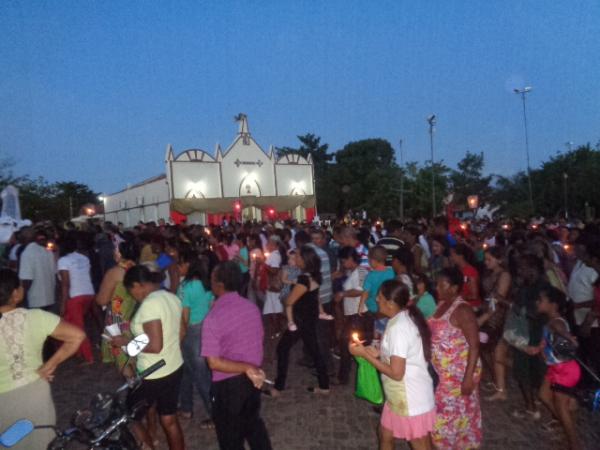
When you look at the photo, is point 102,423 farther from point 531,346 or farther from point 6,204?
point 6,204

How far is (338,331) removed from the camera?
6.75 meters

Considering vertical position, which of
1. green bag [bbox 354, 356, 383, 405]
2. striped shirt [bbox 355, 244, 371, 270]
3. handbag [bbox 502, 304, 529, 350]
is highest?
striped shirt [bbox 355, 244, 371, 270]

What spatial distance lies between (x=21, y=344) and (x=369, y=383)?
2749mm

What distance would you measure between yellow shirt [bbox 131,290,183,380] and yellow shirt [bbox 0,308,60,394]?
67cm

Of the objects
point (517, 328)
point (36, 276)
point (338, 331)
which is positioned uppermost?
point (36, 276)

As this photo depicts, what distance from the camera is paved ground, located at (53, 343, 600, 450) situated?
4.29 m

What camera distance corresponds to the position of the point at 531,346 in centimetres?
416

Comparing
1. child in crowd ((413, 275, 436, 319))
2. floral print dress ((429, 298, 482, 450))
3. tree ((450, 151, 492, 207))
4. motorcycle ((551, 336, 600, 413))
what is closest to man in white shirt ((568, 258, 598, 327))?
motorcycle ((551, 336, 600, 413))

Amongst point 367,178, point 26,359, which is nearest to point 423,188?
point 367,178

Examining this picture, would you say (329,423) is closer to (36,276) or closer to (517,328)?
(517,328)

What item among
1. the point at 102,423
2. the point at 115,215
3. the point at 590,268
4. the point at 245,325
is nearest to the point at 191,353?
the point at 245,325

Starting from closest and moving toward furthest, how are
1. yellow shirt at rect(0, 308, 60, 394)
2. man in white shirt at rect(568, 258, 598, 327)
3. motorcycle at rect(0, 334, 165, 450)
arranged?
motorcycle at rect(0, 334, 165, 450)
yellow shirt at rect(0, 308, 60, 394)
man in white shirt at rect(568, 258, 598, 327)

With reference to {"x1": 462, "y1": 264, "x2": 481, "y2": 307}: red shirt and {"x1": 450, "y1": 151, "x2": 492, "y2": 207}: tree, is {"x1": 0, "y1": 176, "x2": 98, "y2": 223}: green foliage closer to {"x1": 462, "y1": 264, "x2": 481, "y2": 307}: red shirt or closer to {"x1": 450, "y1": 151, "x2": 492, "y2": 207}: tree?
{"x1": 462, "y1": 264, "x2": 481, "y2": 307}: red shirt

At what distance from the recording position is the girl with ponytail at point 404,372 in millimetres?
3020
